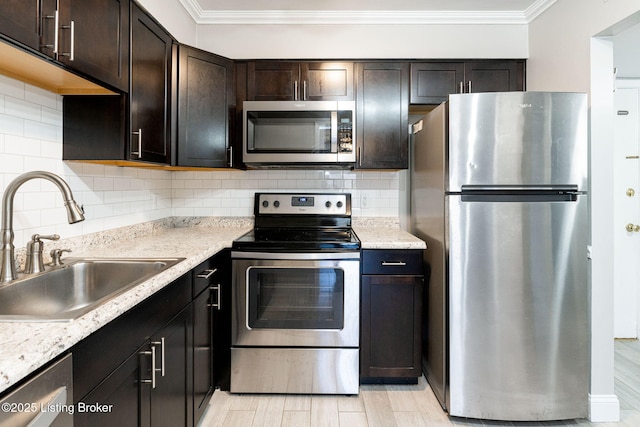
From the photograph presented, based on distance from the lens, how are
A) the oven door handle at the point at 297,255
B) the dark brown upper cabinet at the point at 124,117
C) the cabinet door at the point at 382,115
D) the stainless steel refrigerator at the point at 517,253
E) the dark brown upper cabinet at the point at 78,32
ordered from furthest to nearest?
1. the cabinet door at the point at 382,115
2. the oven door handle at the point at 297,255
3. the stainless steel refrigerator at the point at 517,253
4. the dark brown upper cabinet at the point at 124,117
5. the dark brown upper cabinet at the point at 78,32

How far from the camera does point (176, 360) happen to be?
57.0 inches

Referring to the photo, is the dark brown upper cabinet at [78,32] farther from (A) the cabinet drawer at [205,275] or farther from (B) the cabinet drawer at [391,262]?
(B) the cabinet drawer at [391,262]

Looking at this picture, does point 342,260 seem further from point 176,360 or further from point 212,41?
point 212,41

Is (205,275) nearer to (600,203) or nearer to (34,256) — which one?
(34,256)

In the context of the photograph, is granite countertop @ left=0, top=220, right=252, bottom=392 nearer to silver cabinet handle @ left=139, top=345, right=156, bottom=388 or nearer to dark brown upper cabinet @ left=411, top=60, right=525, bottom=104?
silver cabinet handle @ left=139, top=345, right=156, bottom=388

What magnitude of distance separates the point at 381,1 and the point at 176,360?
2.49 meters

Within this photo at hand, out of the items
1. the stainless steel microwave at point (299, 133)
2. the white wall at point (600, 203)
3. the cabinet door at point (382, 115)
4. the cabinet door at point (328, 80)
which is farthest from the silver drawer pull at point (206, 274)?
the white wall at point (600, 203)

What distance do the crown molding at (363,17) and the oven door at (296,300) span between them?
174 cm

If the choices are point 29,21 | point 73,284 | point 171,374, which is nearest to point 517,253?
point 171,374

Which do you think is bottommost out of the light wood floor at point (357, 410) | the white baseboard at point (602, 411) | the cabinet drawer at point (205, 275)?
the light wood floor at point (357, 410)

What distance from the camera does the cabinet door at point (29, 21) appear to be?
3.23 ft

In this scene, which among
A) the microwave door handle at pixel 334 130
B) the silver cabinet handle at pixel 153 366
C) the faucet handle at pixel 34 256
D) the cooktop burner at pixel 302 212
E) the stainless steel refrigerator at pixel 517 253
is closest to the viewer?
the silver cabinet handle at pixel 153 366

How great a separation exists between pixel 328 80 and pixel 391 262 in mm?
1322

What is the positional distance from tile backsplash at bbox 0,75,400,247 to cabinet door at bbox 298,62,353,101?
22.9 inches
